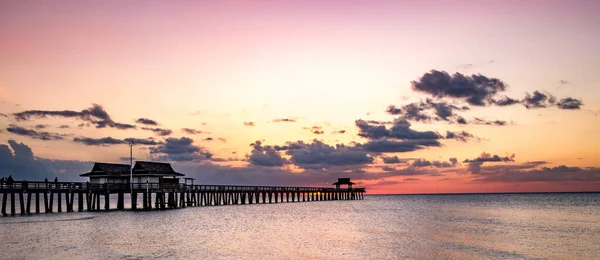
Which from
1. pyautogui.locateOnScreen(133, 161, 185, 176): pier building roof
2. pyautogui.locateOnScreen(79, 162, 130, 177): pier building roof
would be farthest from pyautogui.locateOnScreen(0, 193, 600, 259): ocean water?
pyautogui.locateOnScreen(133, 161, 185, 176): pier building roof

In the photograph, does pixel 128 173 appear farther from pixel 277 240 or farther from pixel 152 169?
pixel 277 240

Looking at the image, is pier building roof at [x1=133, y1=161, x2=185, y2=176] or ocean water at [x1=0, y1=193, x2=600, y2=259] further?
pier building roof at [x1=133, y1=161, x2=185, y2=176]

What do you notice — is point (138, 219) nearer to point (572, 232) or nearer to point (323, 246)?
point (323, 246)

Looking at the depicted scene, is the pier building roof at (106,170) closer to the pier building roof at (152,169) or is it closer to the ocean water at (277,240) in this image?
the pier building roof at (152,169)

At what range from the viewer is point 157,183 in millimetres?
61531

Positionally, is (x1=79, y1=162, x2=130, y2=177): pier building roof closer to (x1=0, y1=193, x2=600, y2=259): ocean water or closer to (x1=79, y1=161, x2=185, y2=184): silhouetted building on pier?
(x1=79, y1=161, x2=185, y2=184): silhouetted building on pier

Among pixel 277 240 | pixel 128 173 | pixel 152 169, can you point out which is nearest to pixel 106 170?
pixel 128 173

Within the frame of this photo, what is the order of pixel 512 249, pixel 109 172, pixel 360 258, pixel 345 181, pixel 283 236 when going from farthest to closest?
pixel 345 181
pixel 109 172
pixel 283 236
pixel 512 249
pixel 360 258

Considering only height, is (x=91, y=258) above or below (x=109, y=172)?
below

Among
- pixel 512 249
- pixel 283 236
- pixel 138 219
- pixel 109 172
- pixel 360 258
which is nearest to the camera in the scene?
pixel 360 258

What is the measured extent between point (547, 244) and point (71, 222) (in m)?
35.6

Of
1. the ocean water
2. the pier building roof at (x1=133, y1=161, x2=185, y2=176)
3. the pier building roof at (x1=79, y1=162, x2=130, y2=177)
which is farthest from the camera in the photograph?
the pier building roof at (x1=133, y1=161, x2=185, y2=176)

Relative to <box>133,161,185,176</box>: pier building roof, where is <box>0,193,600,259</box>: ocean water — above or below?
below

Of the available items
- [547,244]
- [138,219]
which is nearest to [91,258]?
[138,219]
